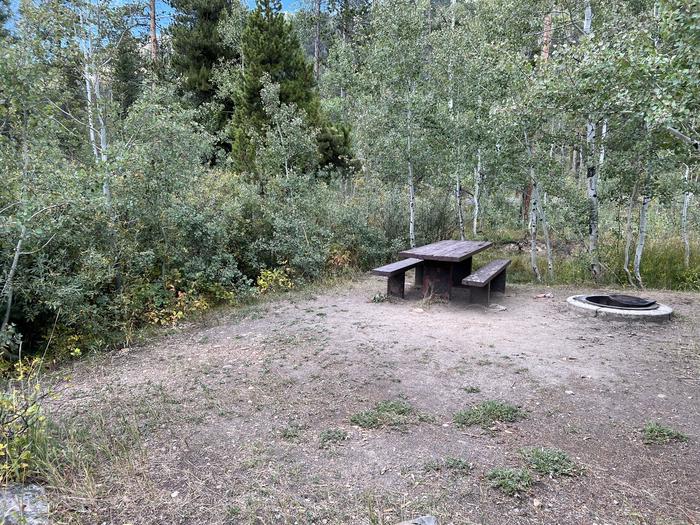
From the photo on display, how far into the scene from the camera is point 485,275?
16.5 ft

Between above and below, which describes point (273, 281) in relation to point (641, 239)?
below

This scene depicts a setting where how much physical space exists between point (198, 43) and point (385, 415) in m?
14.6

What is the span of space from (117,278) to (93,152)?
4.80ft

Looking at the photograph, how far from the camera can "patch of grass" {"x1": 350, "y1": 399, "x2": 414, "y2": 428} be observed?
99.4 inches

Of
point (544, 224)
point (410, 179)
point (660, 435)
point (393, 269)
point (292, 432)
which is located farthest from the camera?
point (410, 179)

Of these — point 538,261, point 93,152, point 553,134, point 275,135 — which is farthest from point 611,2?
point 93,152

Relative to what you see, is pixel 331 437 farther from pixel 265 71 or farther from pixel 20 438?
pixel 265 71

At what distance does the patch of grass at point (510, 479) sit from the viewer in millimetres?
1901

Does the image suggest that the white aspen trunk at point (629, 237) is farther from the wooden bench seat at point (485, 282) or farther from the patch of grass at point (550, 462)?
the patch of grass at point (550, 462)

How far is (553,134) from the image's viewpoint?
6.19 metres

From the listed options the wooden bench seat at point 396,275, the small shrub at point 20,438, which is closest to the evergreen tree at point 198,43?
the wooden bench seat at point 396,275

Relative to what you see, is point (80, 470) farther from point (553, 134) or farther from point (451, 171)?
point (451, 171)

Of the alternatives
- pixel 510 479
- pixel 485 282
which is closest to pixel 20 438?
pixel 510 479

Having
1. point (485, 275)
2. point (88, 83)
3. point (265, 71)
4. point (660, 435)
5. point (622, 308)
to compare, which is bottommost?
point (660, 435)
